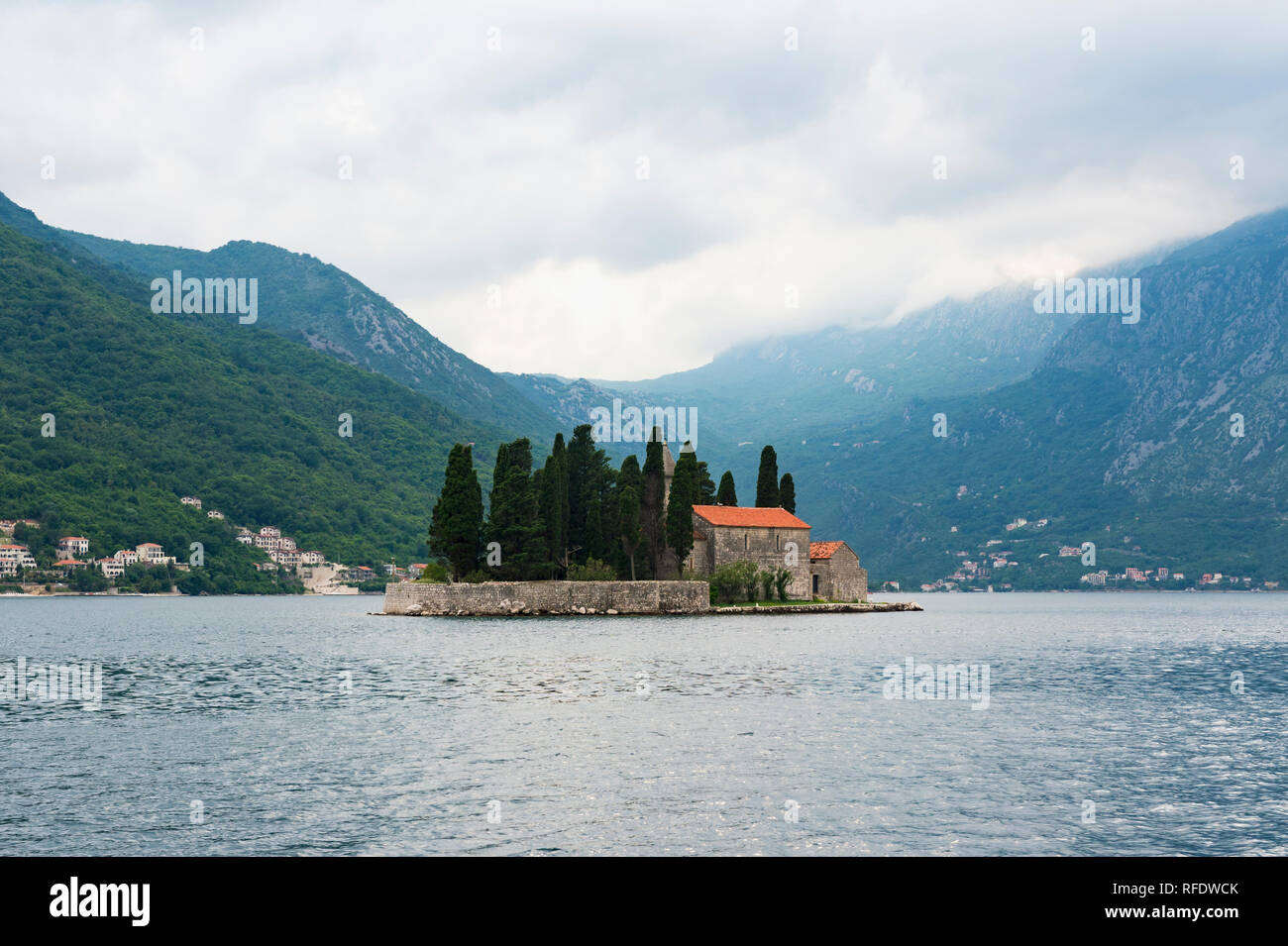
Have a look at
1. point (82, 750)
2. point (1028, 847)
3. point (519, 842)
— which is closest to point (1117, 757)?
point (1028, 847)

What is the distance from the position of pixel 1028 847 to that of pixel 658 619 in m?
71.3

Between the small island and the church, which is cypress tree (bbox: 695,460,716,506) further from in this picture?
the small island

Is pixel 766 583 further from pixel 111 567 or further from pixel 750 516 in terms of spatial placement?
pixel 111 567

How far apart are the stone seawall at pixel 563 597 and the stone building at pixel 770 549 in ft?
18.2

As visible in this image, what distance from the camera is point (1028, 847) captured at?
18234 millimetres

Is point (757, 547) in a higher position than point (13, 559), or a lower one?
higher

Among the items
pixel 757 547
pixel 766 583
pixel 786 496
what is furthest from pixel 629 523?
pixel 786 496

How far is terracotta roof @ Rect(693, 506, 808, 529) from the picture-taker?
96062mm

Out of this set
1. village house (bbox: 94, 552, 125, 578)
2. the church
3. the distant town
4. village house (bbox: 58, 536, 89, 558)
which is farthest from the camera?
village house (bbox: 58, 536, 89, 558)

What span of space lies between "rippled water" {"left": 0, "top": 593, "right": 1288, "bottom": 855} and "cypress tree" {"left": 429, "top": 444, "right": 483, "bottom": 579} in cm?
2719

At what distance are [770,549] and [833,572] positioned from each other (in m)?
12.4

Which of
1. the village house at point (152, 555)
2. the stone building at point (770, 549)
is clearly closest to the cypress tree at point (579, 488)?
the stone building at point (770, 549)

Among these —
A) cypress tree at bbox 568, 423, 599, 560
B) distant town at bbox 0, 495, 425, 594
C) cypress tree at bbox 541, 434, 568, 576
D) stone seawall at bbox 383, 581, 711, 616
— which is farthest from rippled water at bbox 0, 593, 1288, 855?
distant town at bbox 0, 495, 425, 594

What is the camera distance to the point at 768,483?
107375 millimetres
